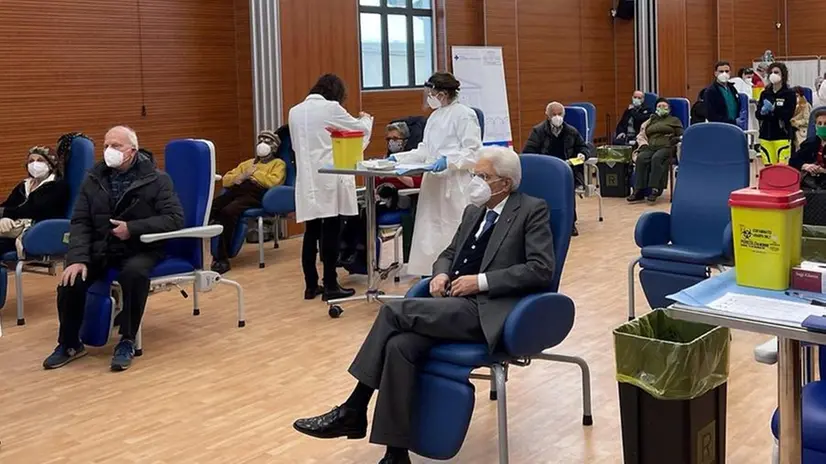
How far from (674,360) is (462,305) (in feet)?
2.53

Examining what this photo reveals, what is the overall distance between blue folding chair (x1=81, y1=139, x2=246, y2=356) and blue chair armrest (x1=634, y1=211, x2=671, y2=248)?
220cm

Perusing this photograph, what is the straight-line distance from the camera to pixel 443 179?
5.64 meters

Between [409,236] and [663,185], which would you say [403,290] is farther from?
[663,185]

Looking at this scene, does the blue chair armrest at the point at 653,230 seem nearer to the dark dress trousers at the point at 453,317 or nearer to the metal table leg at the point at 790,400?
the dark dress trousers at the point at 453,317

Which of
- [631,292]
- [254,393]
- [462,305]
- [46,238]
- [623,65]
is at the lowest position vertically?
[254,393]

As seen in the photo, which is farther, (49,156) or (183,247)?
(49,156)

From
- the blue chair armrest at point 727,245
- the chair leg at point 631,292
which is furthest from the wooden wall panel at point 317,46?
the blue chair armrest at point 727,245

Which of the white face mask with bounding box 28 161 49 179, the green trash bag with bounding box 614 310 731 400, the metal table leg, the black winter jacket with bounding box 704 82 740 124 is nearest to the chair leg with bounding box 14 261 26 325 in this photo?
the white face mask with bounding box 28 161 49 179

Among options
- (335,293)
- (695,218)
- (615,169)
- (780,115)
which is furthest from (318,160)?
(780,115)

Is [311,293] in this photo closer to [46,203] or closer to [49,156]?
[46,203]

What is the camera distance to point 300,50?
8680 mm

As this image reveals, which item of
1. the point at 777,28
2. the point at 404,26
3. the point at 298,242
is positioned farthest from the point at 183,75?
the point at 777,28

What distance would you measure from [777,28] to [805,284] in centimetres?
1676

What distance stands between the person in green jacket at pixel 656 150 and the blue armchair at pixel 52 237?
5.95 meters
